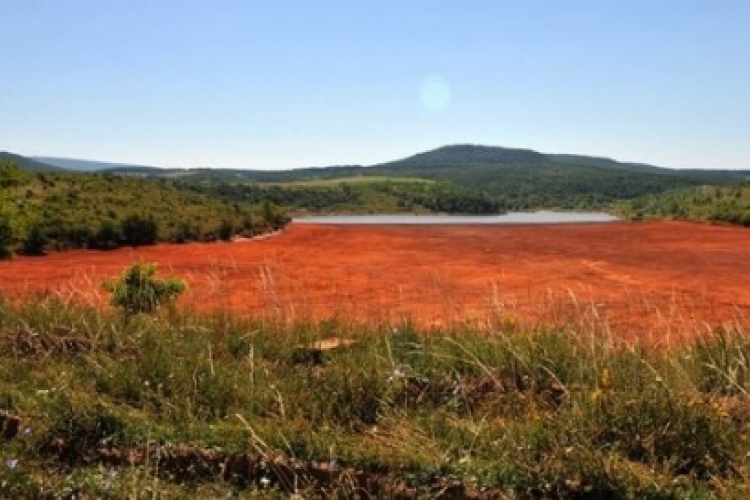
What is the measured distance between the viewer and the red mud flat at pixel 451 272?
40.8 feet

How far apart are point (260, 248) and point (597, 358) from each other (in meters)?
30.2

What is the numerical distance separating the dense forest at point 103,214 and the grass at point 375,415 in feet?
80.3

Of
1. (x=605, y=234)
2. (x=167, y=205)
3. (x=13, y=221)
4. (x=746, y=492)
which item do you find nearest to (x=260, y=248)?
(x=13, y=221)

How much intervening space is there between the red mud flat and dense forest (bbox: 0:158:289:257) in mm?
1460

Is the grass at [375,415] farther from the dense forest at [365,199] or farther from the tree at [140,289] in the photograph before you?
the dense forest at [365,199]

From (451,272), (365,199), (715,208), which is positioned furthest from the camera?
(365,199)

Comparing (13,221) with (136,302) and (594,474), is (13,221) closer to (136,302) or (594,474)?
(136,302)

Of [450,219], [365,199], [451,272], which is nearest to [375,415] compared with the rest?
[451,272]

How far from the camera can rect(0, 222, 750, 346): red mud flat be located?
1243 cm

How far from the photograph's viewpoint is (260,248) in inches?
1383

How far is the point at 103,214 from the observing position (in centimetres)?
3822

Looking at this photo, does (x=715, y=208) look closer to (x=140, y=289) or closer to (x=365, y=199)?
(x=140, y=289)

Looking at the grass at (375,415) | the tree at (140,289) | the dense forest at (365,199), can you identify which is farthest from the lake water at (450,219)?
the grass at (375,415)

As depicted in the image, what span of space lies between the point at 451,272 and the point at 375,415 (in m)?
18.6
